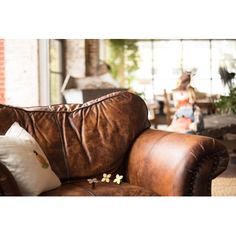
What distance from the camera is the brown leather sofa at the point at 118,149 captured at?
1687 millimetres

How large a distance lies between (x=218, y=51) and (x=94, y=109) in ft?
18.5

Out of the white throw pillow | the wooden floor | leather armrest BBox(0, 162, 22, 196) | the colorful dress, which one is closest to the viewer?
leather armrest BBox(0, 162, 22, 196)

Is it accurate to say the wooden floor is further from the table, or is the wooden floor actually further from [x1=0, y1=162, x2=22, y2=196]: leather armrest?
[x1=0, y1=162, x2=22, y2=196]: leather armrest

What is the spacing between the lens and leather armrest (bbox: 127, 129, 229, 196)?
1663 millimetres

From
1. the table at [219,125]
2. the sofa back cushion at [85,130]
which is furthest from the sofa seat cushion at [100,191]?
the table at [219,125]

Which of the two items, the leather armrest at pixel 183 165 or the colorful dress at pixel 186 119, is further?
the colorful dress at pixel 186 119

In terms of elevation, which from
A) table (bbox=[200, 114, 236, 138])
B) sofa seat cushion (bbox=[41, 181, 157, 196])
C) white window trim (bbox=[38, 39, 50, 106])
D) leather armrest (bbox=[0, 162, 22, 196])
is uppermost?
white window trim (bbox=[38, 39, 50, 106])

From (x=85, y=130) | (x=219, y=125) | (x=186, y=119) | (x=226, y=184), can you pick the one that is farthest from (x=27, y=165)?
(x=219, y=125)

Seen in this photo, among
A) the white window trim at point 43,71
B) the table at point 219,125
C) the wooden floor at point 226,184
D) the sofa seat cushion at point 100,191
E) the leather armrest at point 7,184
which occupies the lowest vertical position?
the wooden floor at point 226,184

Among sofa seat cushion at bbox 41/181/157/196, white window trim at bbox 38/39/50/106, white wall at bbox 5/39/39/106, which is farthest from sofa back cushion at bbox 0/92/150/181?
white window trim at bbox 38/39/50/106

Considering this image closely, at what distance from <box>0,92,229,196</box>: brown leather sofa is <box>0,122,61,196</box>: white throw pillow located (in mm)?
54

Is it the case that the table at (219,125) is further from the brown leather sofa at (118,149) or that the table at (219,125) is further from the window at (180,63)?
the brown leather sofa at (118,149)

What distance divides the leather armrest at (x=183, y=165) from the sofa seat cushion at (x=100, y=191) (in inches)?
2.9
